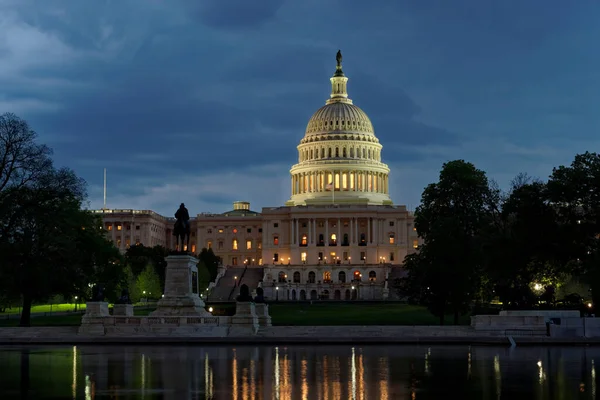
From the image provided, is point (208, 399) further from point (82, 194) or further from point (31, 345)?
point (82, 194)

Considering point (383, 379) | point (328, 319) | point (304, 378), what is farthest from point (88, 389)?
point (328, 319)

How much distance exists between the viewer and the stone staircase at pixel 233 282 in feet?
490

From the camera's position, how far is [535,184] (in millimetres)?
72062

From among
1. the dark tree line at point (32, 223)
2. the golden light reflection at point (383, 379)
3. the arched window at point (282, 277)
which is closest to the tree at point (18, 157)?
the dark tree line at point (32, 223)

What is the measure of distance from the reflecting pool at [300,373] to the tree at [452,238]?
24.5 meters

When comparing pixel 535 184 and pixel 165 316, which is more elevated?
pixel 535 184

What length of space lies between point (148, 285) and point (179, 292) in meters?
67.6

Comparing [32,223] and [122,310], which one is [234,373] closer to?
[122,310]

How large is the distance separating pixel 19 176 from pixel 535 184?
3343 centimetres

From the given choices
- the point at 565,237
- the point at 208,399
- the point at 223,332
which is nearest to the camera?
the point at 208,399

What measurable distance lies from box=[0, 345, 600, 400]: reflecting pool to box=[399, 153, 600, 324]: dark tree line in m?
19.0

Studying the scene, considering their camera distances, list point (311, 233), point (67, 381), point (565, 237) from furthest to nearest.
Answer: point (311, 233), point (565, 237), point (67, 381)

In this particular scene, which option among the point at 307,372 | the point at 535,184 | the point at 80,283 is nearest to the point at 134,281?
the point at 80,283

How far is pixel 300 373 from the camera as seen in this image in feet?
115
